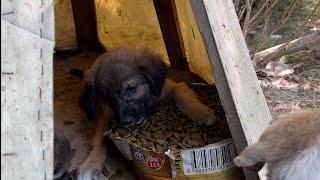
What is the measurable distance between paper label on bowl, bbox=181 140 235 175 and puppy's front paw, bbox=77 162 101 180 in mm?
646

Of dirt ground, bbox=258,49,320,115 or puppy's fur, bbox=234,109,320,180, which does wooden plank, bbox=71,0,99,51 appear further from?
puppy's fur, bbox=234,109,320,180

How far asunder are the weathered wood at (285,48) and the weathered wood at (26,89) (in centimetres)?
444

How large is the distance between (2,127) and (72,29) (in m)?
3.46

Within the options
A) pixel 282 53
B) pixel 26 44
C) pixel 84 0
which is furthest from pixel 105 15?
pixel 26 44

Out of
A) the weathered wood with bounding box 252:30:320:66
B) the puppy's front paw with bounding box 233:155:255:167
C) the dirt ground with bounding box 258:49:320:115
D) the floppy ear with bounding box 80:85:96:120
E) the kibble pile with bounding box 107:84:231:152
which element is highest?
the floppy ear with bounding box 80:85:96:120

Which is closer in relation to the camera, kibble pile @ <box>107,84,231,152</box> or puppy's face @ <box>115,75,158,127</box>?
kibble pile @ <box>107,84,231,152</box>

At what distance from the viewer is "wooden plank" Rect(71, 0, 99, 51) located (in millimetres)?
5199

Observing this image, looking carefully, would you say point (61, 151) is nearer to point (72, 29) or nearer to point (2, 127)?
point (2, 127)

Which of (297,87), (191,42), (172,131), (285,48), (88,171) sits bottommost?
(297,87)

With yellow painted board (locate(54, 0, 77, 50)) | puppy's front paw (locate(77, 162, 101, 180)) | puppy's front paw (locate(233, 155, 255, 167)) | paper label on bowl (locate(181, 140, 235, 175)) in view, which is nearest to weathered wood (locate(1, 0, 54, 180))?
puppy's front paw (locate(233, 155, 255, 167))

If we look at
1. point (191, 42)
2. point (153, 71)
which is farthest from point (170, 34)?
point (153, 71)

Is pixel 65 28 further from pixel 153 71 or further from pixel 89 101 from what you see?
pixel 153 71

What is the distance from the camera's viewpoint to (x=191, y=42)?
4.17 metres

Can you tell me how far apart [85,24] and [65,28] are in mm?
323
